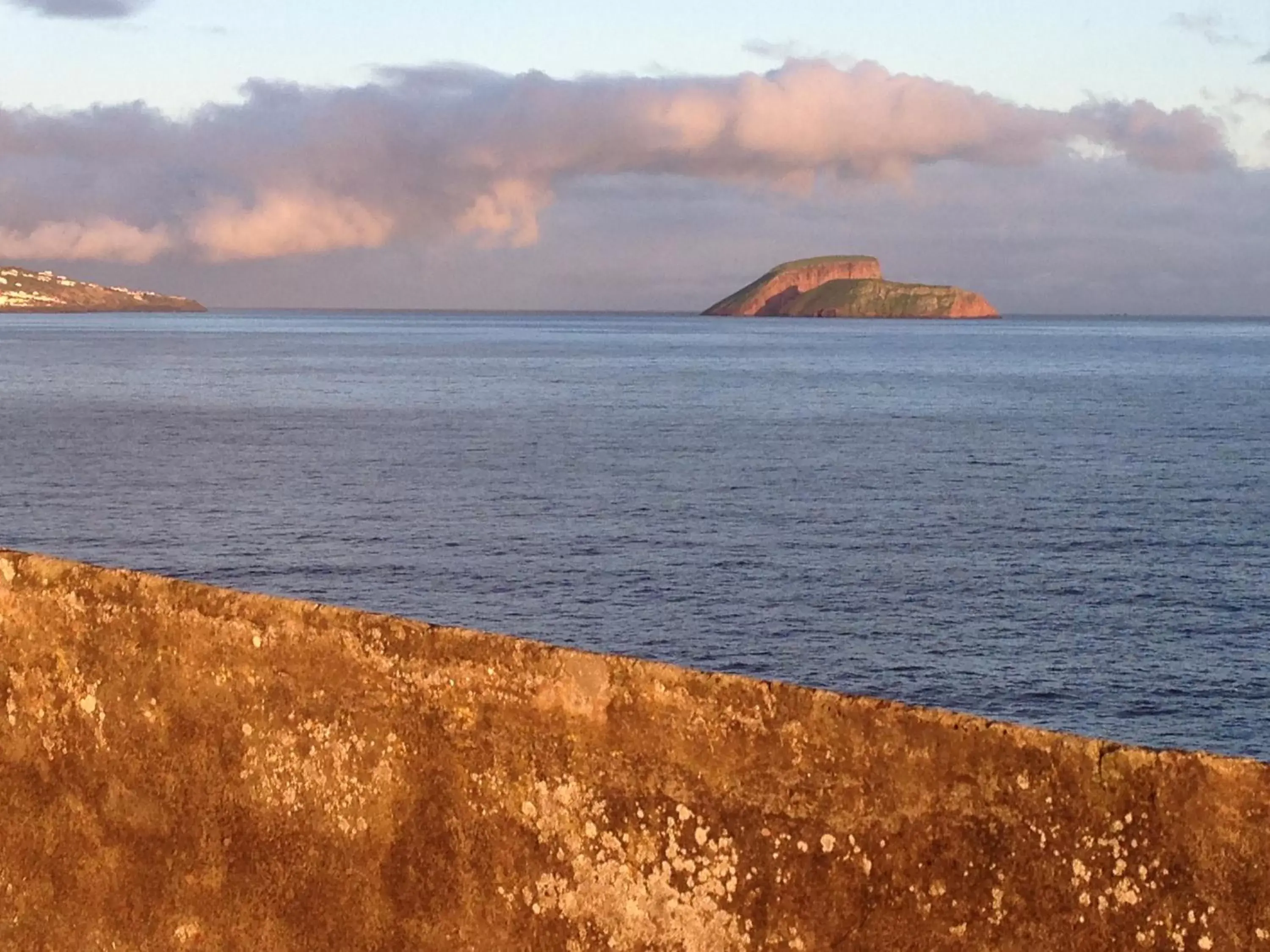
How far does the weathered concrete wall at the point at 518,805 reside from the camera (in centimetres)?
308

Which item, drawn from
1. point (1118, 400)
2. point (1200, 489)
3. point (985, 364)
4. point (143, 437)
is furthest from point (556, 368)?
point (1200, 489)

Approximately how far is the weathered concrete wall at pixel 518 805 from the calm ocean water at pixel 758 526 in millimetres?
24507

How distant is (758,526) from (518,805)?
140 ft

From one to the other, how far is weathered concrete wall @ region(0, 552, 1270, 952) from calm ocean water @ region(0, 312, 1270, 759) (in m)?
24.5

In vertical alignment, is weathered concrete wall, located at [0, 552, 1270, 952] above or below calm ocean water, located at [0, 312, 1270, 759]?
above

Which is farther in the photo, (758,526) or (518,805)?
(758,526)

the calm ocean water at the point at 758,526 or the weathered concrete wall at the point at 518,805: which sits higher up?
the weathered concrete wall at the point at 518,805

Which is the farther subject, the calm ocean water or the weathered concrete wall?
the calm ocean water

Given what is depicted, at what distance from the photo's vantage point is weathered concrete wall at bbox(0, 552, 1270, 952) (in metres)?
3.08

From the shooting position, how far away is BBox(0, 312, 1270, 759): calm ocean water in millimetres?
30844

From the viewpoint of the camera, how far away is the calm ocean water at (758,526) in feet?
101

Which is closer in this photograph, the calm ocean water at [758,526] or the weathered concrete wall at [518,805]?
the weathered concrete wall at [518,805]

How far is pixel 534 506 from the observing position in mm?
49938

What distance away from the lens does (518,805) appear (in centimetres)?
359
